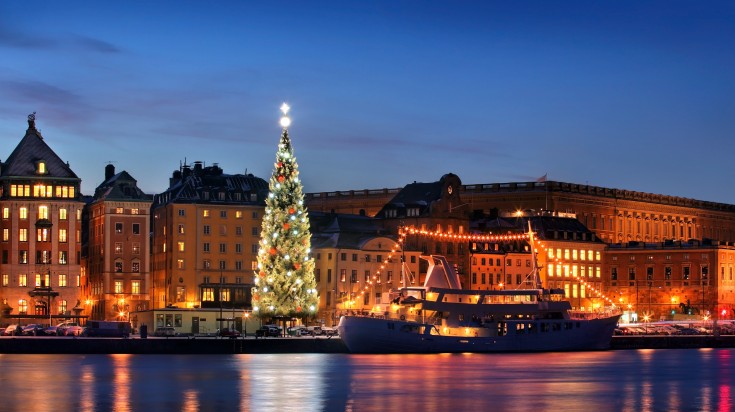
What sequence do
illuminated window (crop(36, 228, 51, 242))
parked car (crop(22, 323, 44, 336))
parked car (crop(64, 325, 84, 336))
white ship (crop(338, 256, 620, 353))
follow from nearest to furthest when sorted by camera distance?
white ship (crop(338, 256, 620, 353)) < parked car (crop(22, 323, 44, 336)) < parked car (crop(64, 325, 84, 336)) < illuminated window (crop(36, 228, 51, 242))

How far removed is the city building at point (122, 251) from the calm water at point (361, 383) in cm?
4276

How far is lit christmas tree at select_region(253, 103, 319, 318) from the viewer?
461 ft

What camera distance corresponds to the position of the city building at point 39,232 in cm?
16188

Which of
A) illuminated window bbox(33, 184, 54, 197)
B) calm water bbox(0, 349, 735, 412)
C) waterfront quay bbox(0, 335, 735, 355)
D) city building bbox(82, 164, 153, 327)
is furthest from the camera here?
city building bbox(82, 164, 153, 327)

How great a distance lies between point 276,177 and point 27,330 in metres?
25.8

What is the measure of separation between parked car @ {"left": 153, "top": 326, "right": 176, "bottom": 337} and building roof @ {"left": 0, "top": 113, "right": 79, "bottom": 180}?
22.9m

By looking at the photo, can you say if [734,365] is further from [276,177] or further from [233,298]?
[233,298]

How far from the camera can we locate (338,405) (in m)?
77.9

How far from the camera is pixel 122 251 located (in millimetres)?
170250

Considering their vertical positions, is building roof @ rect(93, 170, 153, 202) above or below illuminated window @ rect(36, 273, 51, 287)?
above

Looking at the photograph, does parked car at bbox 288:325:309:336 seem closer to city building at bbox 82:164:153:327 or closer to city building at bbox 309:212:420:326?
city building at bbox 309:212:420:326

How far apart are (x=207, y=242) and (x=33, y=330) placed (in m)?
29.3

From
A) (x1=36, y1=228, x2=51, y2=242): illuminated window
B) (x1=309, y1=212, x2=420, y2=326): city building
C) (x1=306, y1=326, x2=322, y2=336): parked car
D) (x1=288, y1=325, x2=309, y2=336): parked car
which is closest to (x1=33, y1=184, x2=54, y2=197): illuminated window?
(x1=36, y1=228, x2=51, y2=242): illuminated window

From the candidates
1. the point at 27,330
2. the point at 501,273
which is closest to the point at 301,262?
the point at 27,330
